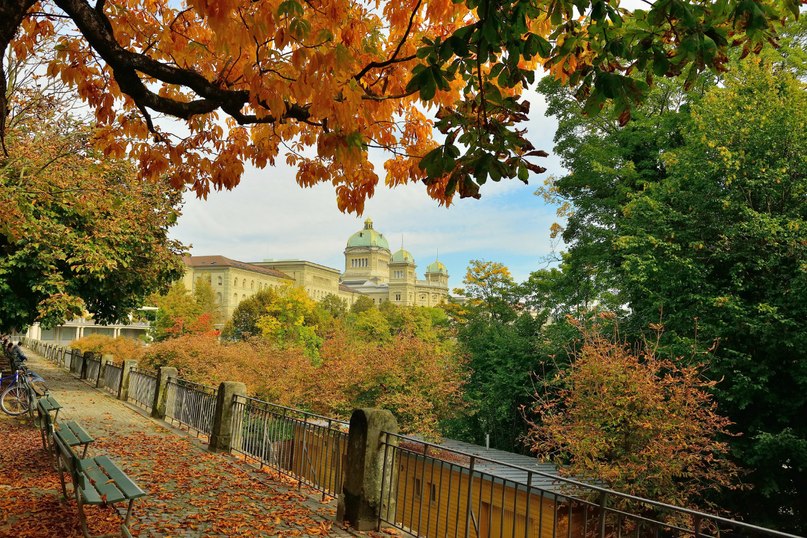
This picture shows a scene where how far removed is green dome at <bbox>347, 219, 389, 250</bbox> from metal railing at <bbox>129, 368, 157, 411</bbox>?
15524cm

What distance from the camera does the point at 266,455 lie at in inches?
375

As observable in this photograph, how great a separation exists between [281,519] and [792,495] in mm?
15963

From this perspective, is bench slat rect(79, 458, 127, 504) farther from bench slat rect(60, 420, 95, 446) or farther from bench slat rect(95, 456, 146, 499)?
bench slat rect(60, 420, 95, 446)

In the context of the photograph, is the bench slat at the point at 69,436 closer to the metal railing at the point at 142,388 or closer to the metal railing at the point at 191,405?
the metal railing at the point at 191,405

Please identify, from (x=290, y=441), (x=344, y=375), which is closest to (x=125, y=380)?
(x=344, y=375)

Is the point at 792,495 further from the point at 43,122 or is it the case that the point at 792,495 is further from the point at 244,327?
the point at 244,327

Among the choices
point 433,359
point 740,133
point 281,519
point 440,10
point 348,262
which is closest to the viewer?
point 440,10

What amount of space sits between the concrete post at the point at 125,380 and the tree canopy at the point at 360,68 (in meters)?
14.5

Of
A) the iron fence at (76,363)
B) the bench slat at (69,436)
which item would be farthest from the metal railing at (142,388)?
the iron fence at (76,363)

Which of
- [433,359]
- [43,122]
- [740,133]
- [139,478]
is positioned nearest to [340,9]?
[139,478]

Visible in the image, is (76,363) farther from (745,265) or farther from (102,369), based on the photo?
(745,265)

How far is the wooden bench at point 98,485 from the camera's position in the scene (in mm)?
4473

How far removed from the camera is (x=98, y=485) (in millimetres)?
4895

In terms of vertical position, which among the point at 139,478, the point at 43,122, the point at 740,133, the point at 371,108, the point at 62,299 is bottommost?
the point at 139,478
